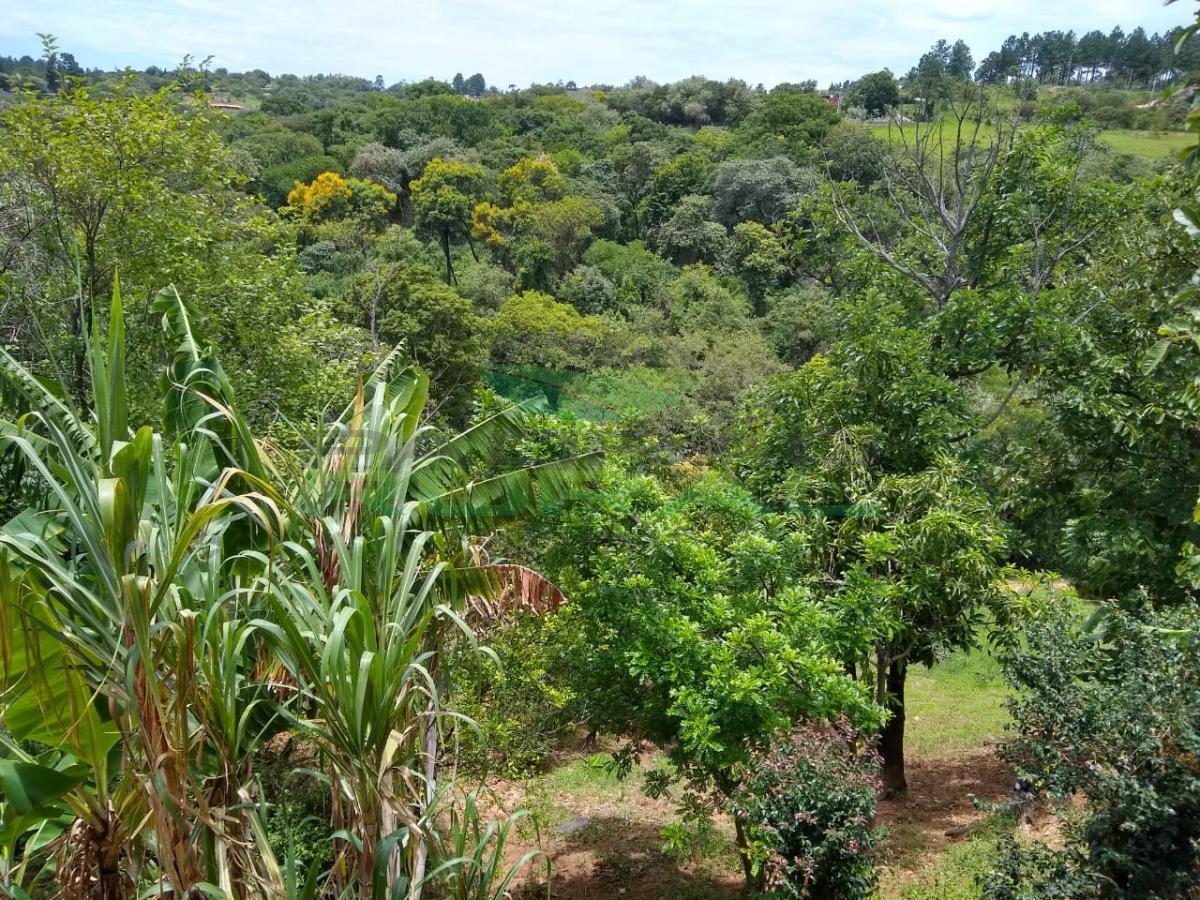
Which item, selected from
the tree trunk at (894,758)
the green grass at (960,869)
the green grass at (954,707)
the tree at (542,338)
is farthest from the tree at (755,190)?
the green grass at (960,869)

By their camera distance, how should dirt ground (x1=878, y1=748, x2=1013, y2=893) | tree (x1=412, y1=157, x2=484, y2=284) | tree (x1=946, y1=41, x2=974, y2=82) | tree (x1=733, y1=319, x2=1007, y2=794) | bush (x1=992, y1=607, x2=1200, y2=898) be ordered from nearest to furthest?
bush (x1=992, y1=607, x2=1200, y2=898) → tree (x1=733, y1=319, x2=1007, y2=794) → dirt ground (x1=878, y1=748, x2=1013, y2=893) → tree (x1=946, y1=41, x2=974, y2=82) → tree (x1=412, y1=157, x2=484, y2=284)

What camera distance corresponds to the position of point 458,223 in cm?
4969

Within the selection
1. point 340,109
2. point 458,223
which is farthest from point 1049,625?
point 340,109

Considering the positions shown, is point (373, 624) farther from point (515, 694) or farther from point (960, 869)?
point (960, 869)

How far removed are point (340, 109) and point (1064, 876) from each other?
84770mm

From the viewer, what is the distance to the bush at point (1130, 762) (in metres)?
4.79

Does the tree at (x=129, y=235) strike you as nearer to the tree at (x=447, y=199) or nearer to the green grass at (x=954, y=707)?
the green grass at (x=954, y=707)

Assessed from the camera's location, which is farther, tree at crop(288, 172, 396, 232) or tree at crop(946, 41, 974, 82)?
tree at crop(288, 172, 396, 232)

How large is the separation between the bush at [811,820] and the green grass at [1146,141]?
54.2m

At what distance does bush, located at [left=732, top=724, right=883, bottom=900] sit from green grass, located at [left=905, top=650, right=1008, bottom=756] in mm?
6252

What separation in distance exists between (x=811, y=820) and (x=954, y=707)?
447 inches

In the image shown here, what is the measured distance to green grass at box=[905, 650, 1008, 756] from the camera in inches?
530

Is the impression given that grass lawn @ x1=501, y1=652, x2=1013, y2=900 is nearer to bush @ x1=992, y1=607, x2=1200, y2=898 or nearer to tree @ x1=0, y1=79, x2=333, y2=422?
bush @ x1=992, y1=607, x2=1200, y2=898

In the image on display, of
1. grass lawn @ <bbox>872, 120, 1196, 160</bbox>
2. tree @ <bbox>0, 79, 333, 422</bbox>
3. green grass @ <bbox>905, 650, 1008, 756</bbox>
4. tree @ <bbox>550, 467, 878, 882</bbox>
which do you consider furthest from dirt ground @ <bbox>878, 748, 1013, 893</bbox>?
grass lawn @ <bbox>872, 120, 1196, 160</bbox>
